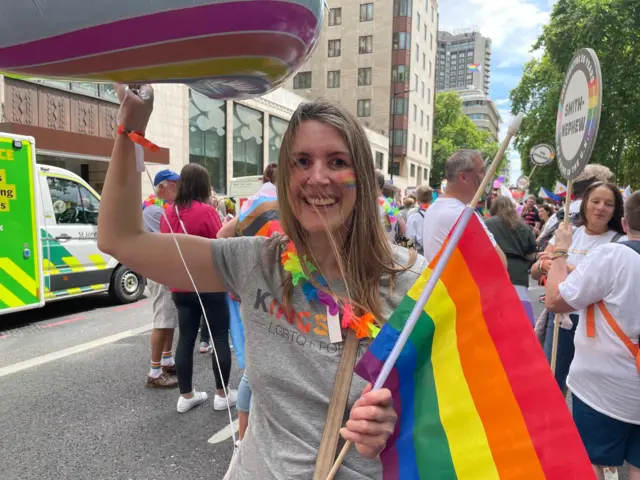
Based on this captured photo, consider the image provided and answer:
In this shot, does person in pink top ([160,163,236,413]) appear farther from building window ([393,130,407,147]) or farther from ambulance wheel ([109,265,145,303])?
building window ([393,130,407,147])

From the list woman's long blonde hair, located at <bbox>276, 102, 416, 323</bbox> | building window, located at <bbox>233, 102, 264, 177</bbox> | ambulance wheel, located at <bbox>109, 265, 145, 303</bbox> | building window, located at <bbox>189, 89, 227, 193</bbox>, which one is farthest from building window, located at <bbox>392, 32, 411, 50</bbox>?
woman's long blonde hair, located at <bbox>276, 102, 416, 323</bbox>

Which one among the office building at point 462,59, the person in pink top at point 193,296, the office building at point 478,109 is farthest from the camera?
the office building at point 462,59

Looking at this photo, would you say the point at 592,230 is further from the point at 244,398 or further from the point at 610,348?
the point at 244,398

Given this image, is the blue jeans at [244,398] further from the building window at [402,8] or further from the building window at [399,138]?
the building window at [402,8]

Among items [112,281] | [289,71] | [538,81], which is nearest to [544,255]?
[289,71]

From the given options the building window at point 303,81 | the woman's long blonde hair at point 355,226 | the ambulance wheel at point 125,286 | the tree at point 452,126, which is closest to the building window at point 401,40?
the building window at point 303,81

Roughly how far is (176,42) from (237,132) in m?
21.1

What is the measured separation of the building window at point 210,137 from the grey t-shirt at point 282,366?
60.2 ft

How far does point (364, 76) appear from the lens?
40.7 meters

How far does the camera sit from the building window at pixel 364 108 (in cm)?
4125

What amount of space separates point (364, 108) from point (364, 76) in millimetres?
2715

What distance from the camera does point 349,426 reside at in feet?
3.39

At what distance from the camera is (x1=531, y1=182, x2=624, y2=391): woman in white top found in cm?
318

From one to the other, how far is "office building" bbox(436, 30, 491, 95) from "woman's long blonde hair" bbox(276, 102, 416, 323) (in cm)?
14610
